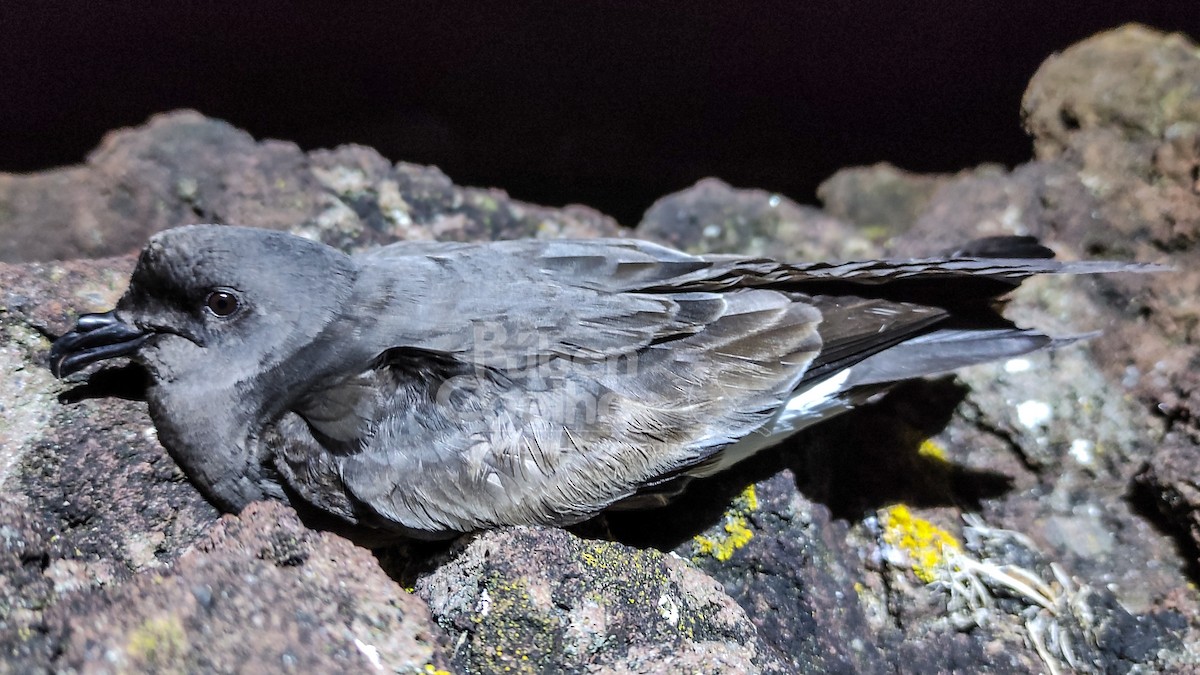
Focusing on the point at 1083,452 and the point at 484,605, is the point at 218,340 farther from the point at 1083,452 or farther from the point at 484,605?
the point at 1083,452

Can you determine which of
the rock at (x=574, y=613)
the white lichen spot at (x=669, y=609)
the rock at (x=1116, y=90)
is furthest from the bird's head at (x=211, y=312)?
the rock at (x=1116, y=90)

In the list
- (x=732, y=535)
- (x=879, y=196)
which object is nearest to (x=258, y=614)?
(x=732, y=535)

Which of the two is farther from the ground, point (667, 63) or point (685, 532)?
point (667, 63)

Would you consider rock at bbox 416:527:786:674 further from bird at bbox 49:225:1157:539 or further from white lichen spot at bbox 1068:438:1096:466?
white lichen spot at bbox 1068:438:1096:466

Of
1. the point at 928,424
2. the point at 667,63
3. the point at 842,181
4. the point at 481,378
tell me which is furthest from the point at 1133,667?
the point at 667,63

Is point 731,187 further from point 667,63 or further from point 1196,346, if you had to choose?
point 1196,346

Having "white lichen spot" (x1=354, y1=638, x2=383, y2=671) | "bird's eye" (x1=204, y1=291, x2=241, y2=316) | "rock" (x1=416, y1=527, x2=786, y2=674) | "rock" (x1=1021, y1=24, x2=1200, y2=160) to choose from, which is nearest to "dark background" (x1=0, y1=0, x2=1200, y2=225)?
"rock" (x1=1021, y1=24, x2=1200, y2=160)

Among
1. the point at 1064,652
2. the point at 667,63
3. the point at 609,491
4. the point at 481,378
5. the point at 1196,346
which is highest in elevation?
the point at 667,63

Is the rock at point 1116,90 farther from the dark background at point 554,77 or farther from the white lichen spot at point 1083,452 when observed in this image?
the white lichen spot at point 1083,452
